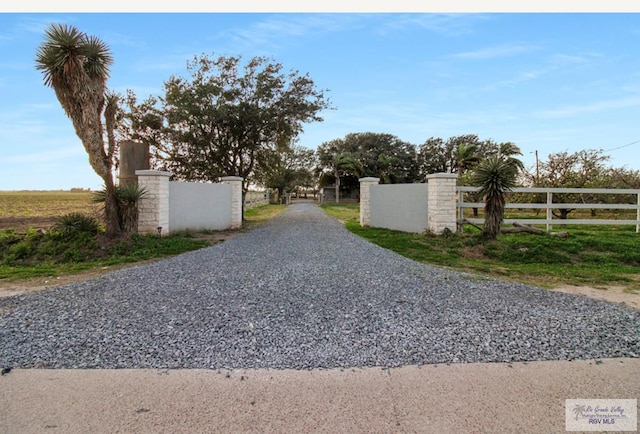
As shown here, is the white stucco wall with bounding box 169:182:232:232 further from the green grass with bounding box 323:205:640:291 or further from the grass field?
the green grass with bounding box 323:205:640:291

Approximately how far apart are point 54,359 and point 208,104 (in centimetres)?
1394

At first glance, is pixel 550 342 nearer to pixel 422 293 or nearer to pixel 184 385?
pixel 422 293

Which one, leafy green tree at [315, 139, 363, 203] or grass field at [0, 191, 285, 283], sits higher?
leafy green tree at [315, 139, 363, 203]

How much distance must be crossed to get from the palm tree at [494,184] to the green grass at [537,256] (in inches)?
17.9

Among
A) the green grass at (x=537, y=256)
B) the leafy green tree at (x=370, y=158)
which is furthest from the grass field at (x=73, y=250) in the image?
the leafy green tree at (x=370, y=158)

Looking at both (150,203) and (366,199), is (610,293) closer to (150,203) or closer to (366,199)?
(150,203)

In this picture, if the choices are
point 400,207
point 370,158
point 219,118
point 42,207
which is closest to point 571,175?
point 400,207

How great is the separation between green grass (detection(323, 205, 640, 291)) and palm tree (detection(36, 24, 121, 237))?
758 centimetres

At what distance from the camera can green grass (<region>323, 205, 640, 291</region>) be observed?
6.39 metres

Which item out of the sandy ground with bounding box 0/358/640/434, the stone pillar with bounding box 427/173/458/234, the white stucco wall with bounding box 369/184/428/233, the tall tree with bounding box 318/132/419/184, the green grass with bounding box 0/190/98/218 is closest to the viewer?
the sandy ground with bounding box 0/358/640/434

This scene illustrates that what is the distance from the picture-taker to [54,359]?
10.4 feet

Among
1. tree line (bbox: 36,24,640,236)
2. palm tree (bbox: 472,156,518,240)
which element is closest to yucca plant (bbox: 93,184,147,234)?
tree line (bbox: 36,24,640,236)

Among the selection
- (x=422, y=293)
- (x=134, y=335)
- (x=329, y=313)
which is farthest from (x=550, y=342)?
(x=134, y=335)

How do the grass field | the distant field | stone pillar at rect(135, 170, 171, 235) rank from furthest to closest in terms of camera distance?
the distant field → stone pillar at rect(135, 170, 171, 235) → the grass field
